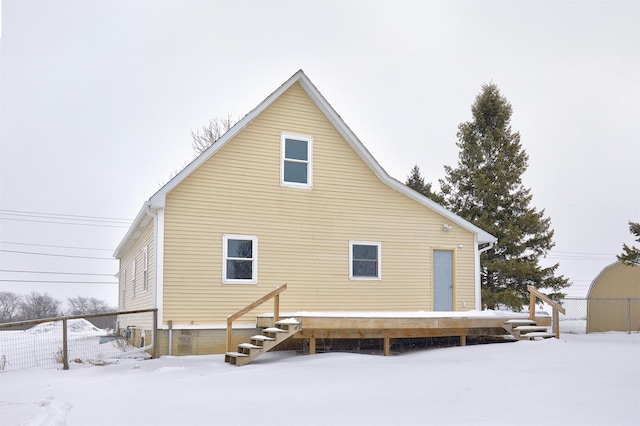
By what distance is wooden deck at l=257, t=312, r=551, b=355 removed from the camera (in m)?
12.9

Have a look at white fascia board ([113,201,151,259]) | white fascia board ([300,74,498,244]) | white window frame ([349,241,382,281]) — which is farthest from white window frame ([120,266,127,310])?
white fascia board ([300,74,498,244])

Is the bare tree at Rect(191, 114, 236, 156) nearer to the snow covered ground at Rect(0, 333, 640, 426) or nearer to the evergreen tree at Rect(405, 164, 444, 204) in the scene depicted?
the evergreen tree at Rect(405, 164, 444, 204)

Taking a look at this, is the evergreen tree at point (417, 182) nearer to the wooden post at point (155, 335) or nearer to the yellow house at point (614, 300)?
the yellow house at point (614, 300)

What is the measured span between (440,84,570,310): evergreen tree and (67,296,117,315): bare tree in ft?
137

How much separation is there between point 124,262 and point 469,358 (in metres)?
15.7

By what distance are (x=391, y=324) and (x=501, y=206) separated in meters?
14.9

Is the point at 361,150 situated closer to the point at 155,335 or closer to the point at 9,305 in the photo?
the point at 155,335

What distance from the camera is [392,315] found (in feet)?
44.3

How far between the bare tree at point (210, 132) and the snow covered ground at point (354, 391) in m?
23.0

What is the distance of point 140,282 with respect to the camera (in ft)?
56.8

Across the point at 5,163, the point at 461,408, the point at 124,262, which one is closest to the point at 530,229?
the point at 124,262

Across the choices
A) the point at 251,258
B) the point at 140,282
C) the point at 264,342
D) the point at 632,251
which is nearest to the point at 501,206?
the point at 632,251

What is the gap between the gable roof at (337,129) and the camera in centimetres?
1393

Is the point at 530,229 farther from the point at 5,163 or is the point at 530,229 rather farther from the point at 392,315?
the point at 5,163
